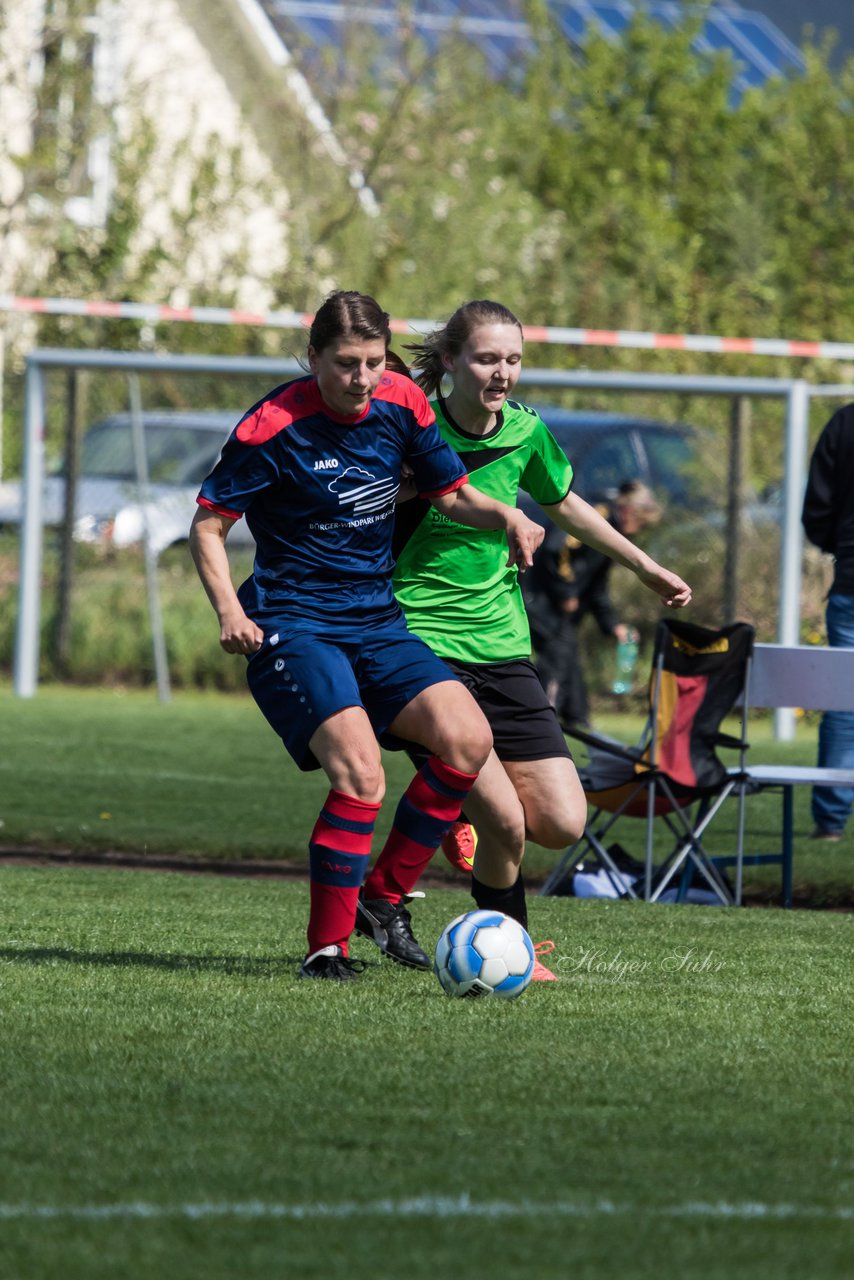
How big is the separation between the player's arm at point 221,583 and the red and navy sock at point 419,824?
2.15ft

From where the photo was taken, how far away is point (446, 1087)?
4367mm

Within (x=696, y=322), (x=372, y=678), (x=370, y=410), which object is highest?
(x=696, y=322)

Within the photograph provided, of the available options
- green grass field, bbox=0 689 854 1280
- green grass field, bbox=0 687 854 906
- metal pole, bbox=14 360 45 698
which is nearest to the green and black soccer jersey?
green grass field, bbox=0 689 854 1280

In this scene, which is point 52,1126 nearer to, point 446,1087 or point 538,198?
point 446,1087

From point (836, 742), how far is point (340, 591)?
16.0 feet

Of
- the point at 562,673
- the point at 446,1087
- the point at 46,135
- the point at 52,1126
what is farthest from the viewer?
the point at 46,135

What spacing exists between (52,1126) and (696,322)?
21214mm

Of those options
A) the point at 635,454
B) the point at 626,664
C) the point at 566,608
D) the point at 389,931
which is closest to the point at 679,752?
the point at 389,931

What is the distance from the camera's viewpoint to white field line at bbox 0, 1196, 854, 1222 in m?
3.41

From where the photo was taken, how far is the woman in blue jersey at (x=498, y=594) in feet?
20.1

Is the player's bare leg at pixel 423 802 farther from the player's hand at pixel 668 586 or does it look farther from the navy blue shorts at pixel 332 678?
the player's hand at pixel 668 586

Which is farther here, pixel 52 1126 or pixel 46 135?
pixel 46 135

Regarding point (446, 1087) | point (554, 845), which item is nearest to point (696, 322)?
point (554, 845)

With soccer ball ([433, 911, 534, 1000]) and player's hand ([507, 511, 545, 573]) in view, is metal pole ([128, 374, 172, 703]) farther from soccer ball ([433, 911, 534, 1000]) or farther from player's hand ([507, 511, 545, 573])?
soccer ball ([433, 911, 534, 1000])
